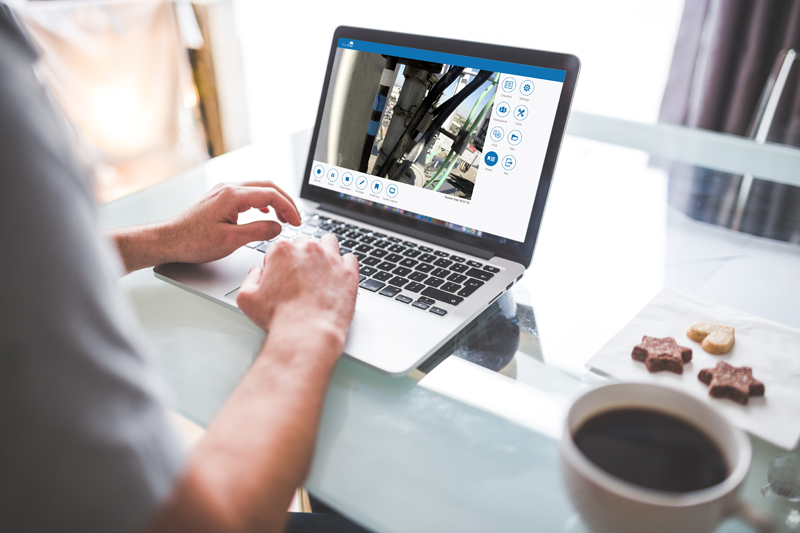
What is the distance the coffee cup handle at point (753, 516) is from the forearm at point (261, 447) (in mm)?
312

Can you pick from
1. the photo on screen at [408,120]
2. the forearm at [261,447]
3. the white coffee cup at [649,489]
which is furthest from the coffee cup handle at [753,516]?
the photo on screen at [408,120]

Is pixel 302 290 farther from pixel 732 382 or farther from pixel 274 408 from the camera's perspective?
pixel 732 382

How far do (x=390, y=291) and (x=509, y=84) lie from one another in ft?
1.16

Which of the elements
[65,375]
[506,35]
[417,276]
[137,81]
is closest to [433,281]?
[417,276]

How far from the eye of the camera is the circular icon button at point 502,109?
0.80 m

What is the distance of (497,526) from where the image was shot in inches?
17.2

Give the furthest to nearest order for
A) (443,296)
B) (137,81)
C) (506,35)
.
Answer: (137,81)
(506,35)
(443,296)

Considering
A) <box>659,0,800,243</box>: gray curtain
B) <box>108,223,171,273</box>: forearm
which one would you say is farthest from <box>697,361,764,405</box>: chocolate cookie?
<box>659,0,800,243</box>: gray curtain

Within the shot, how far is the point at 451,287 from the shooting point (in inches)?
29.0

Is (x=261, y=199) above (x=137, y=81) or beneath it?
above

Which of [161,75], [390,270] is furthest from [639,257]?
[161,75]

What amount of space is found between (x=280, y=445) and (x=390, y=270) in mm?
379

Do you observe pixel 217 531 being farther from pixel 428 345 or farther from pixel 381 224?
pixel 381 224

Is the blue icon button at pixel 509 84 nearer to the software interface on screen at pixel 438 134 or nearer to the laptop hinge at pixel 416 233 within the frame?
the software interface on screen at pixel 438 134
